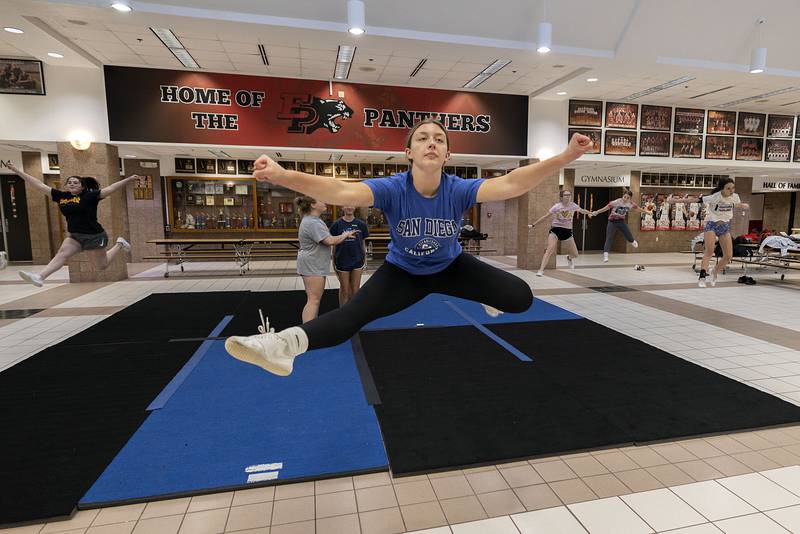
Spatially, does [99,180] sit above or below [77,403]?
above

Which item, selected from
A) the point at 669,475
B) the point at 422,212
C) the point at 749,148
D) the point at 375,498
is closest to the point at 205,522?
the point at 375,498

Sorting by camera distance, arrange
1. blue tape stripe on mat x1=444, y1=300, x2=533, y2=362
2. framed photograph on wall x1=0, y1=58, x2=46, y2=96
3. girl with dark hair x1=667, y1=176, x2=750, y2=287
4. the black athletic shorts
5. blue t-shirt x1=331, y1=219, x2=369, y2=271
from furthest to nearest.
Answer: the black athletic shorts, framed photograph on wall x1=0, y1=58, x2=46, y2=96, girl with dark hair x1=667, y1=176, x2=750, y2=287, blue t-shirt x1=331, y1=219, x2=369, y2=271, blue tape stripe on mat x1=444, y1=300, x2=533, y2=362

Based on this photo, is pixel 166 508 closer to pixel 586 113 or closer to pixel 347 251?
pixel 347 251

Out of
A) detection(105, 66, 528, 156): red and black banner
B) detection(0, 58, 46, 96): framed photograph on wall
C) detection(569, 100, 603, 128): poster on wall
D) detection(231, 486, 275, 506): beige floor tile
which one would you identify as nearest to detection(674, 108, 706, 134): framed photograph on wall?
detection(569, 100, 603, 128): poster on wall

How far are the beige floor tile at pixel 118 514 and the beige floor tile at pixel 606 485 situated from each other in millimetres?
2477

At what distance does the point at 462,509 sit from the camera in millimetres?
2314

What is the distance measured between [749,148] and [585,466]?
13.6m

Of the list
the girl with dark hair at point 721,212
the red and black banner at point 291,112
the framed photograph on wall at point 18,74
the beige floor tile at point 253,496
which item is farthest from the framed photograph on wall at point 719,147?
the framed photograph on wall at point 18,74

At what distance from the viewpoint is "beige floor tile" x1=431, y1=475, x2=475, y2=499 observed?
2.43 metres

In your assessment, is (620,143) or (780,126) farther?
(780,126)

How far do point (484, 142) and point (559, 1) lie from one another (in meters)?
4.10

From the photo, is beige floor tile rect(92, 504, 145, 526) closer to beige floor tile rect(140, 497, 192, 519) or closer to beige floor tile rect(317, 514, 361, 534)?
beige floor tile rect(140, 497, 192, 519)

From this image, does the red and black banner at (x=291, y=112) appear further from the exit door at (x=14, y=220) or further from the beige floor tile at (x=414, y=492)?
the beige floor tile at (x=414, y=492)

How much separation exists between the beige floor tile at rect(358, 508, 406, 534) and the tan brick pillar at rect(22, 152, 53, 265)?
1405 cm
